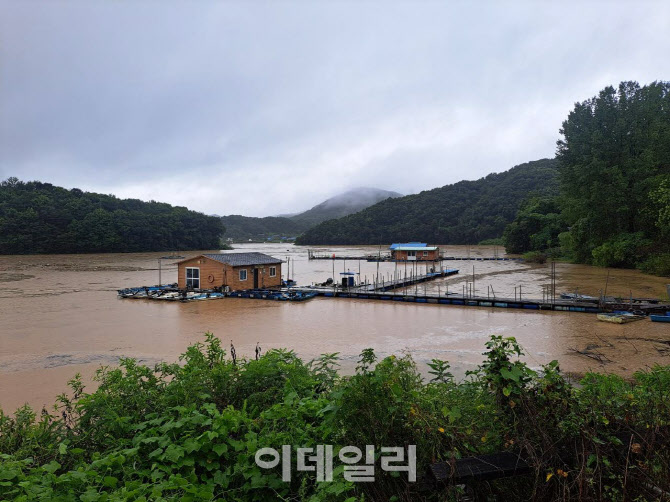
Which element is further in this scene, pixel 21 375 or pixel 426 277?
pixel 426 277

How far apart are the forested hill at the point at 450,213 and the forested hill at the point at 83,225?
36157 millimetres

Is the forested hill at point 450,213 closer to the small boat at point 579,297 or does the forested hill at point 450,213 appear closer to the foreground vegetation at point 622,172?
the foreground vegetation at point 622,172

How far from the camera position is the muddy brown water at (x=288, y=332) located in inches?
470

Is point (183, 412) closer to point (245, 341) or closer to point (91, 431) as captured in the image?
point (91, 431)

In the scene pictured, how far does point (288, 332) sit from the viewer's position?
1667 cm

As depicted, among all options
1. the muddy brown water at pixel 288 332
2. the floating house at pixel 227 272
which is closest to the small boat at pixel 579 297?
the muddy brown water at pixel 288 332

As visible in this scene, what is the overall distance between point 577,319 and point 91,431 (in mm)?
19373

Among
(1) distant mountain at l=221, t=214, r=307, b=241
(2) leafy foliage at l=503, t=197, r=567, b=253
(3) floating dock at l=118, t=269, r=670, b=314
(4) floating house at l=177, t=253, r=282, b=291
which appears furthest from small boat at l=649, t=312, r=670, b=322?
(1) distant mountain at l=221, t=214, r=307, b=241

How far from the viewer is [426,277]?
3591cm

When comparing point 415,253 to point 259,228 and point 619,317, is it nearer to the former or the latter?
point 619,317

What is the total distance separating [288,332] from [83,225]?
7476 centimetres

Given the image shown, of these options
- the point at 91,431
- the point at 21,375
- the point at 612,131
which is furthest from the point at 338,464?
the point at 612,131

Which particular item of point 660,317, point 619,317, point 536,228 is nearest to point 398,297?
point 619,317

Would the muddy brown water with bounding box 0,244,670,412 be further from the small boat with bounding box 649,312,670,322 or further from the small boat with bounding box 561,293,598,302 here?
the small boat with bounding box 561,293,598,302
